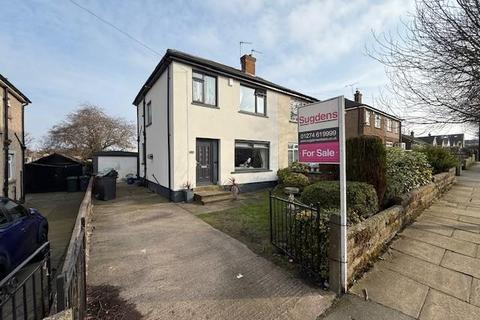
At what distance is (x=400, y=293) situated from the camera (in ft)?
11.0

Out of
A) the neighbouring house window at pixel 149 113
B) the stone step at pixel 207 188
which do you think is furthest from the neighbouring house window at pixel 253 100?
the neighbouring house window at pixel 149 113

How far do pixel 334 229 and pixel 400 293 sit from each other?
3.94 ft

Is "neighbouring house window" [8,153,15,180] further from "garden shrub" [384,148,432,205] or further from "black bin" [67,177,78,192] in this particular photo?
"garden shrub" [384,148,432,205]

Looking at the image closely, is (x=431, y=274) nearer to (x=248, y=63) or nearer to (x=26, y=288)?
(x=26, y=288)

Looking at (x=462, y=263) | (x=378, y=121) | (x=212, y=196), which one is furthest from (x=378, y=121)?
(x=462, y=263)

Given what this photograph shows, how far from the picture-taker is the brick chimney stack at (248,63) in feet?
45.9

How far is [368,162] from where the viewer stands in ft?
18.7

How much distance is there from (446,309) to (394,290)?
0.55 metres

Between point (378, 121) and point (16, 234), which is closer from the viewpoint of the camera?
point (16, 234)

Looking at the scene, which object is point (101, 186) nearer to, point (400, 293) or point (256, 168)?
point (256, 168)

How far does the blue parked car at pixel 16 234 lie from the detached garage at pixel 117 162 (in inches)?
563

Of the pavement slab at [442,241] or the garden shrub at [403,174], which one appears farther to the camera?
the garden shrub at [403,174]

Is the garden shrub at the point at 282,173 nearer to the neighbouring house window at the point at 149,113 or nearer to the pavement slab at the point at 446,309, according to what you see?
the neighbouring house window at the point at 149,113

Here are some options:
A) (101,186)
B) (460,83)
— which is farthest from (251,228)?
(101,186)
